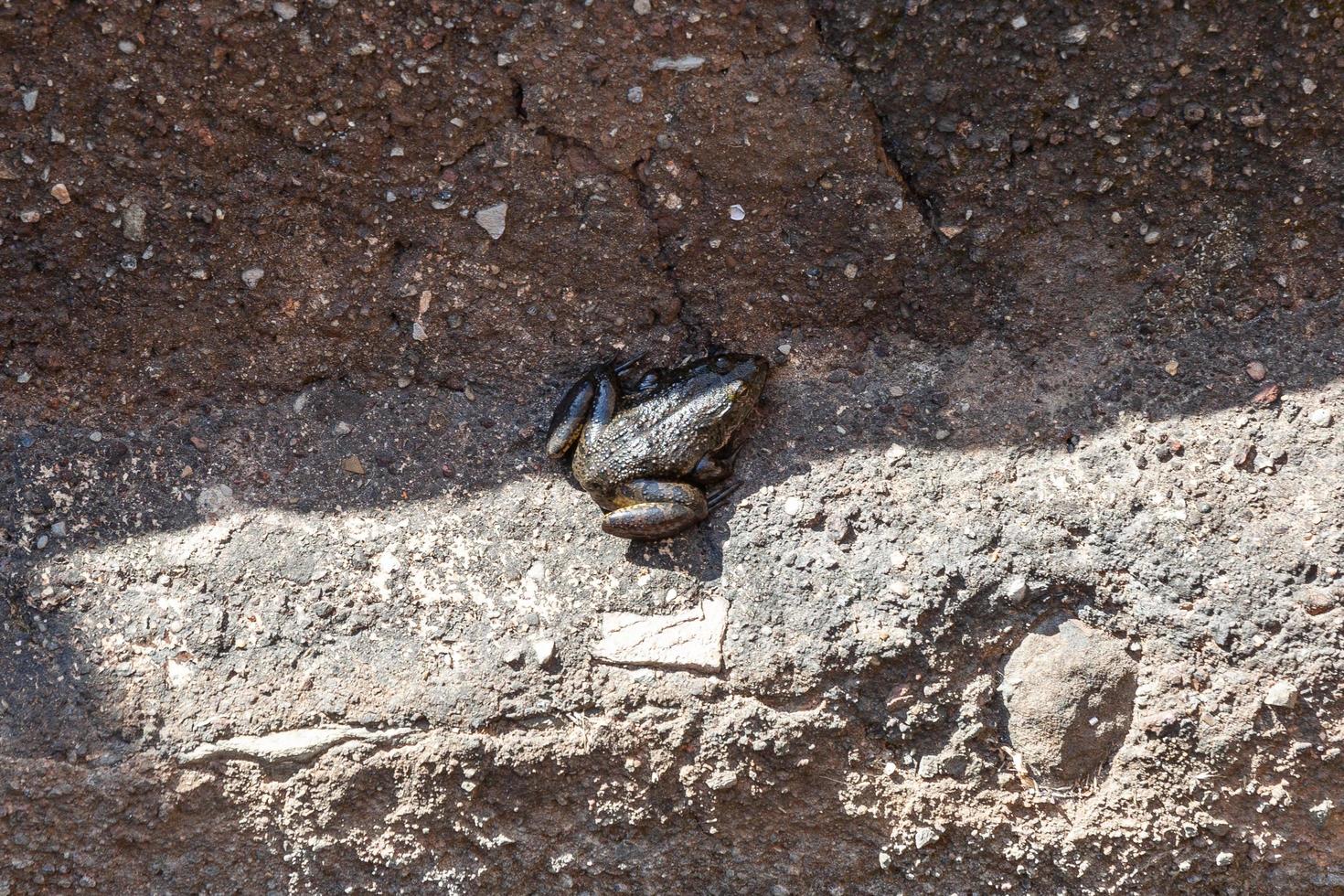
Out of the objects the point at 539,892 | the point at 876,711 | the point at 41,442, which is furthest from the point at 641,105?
the point at 539,892

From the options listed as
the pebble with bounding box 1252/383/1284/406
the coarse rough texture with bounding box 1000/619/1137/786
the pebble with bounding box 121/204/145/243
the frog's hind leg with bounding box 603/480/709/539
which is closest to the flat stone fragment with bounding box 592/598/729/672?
the frog's hind leg with bounding box 603/480/709/539

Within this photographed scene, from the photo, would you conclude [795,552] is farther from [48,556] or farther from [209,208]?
[48,556]

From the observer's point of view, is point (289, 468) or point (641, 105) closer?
point (641, 105)

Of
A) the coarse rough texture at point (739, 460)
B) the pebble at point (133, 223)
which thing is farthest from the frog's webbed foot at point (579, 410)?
the pebble at point (133, 223)

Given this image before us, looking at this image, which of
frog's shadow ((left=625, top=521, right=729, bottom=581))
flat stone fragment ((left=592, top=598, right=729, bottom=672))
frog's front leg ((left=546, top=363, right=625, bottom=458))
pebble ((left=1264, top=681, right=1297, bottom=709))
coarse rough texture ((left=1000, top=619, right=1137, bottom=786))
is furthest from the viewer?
frog's front leg ((left=546, top=363, right=625, bottom=458))

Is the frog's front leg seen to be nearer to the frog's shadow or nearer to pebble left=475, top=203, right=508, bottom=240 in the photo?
the frog's shadow

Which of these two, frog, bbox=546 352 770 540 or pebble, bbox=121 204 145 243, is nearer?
pebble, bbox=121 204 145 243

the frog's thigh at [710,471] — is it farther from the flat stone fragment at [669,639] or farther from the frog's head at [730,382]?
the flat stone fragment at [669,639]
